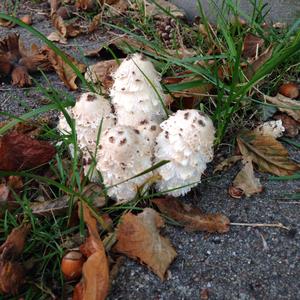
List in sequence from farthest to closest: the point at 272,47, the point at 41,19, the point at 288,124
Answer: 1. the point at 41,19
2. the point at 272,47
3. the point at 288,124

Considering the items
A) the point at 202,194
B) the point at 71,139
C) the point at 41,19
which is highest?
the point at 71,139

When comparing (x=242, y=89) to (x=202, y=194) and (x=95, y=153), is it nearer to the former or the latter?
(x=202, y=194)

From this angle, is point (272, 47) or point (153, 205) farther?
point (272, 47)

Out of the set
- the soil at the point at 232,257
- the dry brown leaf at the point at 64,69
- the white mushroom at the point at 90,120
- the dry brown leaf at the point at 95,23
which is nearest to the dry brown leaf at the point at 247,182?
the soil at the point at 232,257

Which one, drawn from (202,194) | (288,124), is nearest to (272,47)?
(288,124)

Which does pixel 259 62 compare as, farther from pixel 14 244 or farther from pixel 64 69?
pixel 14 244

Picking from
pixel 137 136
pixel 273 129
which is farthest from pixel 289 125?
pixel 137 136
